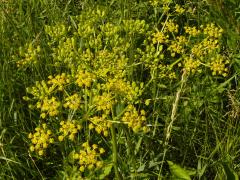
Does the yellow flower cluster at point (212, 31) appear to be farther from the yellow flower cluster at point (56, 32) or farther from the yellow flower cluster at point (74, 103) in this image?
the yellow flower cluster at point (74, 103)

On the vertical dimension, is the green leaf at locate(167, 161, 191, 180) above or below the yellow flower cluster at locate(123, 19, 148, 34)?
below

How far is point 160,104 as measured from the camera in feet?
10.5

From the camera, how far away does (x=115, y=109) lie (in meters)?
2.82

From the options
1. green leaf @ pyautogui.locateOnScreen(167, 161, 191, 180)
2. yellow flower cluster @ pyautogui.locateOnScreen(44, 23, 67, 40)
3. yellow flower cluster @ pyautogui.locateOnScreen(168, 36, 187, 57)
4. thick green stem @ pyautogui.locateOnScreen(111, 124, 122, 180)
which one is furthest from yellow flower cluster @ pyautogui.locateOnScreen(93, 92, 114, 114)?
yellow flower cluster @ pyautogui.locateOnScreen(168, 36, 187, 57)

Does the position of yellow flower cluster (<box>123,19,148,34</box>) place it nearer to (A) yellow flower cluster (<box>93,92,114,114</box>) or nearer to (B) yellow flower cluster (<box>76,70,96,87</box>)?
(B) yellow flower cluster (<box>76,70,96,87</box>)

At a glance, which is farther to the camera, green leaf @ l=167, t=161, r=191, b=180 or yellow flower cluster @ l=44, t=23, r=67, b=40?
yellow flower cluster @ l=44, t=23, r=67, b=40

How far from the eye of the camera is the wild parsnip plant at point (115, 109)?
8.13 feet

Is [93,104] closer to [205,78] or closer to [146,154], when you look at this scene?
[146,154]

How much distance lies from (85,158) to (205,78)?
140 cm

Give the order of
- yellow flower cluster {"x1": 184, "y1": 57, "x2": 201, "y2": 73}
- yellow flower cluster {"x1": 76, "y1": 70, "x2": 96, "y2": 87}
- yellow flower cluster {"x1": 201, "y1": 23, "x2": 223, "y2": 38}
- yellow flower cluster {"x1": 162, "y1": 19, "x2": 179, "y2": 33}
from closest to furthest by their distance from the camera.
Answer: yellow flower cluster {"x1": 76, "y1": 70, "x2": 96, "y2": 87} → yellow flower cluster {"x1": 184, "y1": 57, "x2": 201, "y2": 73} → yellow flower cluster {"x1": 201, "y1": 23, "x2": 223, "y2": 38} → yellow flower cluster {"x1": 162, "y1": 19, "x2": 179, "y2": 33}

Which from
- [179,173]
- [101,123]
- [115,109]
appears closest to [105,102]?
[101,123]

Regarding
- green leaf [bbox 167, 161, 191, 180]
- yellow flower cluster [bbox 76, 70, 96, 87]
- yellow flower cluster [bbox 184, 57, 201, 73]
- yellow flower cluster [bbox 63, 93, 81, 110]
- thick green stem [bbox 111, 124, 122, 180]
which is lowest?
green leaf [bbox 167, 161, 191, 180]

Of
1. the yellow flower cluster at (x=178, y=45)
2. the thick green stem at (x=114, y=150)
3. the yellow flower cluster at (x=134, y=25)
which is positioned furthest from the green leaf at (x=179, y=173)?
the yellow flower cluster at (x=134, y=25)

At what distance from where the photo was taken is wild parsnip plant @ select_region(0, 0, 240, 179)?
2.48 metres
